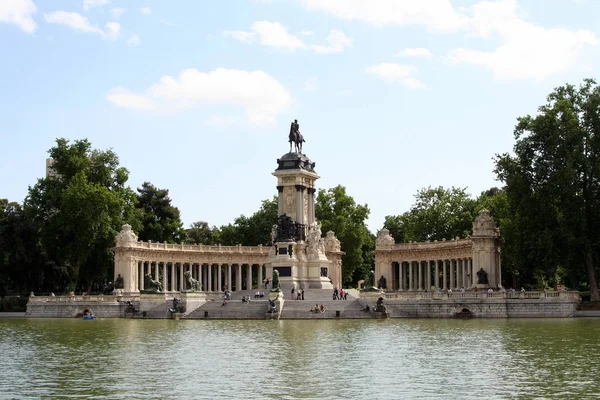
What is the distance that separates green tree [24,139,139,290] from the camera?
8144cm

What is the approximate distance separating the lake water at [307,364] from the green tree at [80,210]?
3704cm

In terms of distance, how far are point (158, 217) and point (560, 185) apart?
184ft

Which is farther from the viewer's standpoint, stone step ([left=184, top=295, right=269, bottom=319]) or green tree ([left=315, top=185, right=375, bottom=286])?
green tree ([left=315, top=185, right=375, bottom=286])

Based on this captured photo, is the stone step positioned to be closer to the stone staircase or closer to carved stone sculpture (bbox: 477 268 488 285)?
the stone staircase

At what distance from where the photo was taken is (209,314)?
63.1 meters

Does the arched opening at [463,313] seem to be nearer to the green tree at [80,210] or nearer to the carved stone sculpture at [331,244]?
the carved stone sculpture at [331,244]

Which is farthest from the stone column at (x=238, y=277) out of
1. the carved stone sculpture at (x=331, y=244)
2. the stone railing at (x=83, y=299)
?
the stone railing at (x=83, y=299)

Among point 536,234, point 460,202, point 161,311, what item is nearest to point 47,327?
point 161,311

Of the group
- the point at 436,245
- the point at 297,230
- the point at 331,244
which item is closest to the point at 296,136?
the point at 297,230

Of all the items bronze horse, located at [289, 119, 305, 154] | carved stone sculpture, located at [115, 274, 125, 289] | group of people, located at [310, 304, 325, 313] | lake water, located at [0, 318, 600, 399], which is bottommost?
lake water, located at [0, 318, 600, 399]

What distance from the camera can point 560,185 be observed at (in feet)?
208

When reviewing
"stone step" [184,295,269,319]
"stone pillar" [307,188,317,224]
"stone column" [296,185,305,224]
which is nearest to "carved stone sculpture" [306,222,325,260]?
"stone column" [296,185,305,224]

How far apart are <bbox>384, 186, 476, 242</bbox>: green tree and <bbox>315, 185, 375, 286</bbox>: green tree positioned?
20.6 feet

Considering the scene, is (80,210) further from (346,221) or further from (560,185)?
(560,185)
